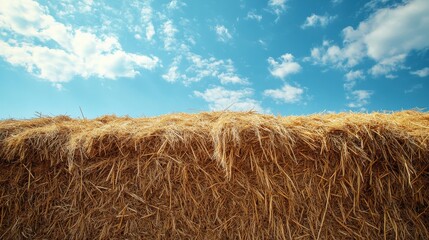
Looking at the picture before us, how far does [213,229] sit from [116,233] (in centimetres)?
106

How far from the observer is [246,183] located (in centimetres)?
282

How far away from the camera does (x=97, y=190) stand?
3004 mm

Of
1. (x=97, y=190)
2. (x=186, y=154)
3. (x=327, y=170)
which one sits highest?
(x=186, y=154)

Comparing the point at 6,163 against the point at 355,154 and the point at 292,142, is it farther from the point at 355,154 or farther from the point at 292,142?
the point at 355,154

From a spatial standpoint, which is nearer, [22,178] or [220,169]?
[220,169]

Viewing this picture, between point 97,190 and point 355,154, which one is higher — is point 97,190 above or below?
below

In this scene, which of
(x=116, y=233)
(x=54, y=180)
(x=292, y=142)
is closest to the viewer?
(x=292, y=142)

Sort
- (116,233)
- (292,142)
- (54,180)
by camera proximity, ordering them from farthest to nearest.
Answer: (54,180), (116,233), (292,142)

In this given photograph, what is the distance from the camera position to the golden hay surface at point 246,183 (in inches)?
110

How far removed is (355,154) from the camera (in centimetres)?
283

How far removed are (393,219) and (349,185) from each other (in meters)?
0.57

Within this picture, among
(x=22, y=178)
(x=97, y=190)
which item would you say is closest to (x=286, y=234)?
(x=97, y=190)

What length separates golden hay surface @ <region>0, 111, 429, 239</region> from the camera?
2.80 metres

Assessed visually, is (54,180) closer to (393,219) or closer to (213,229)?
(213,229)
